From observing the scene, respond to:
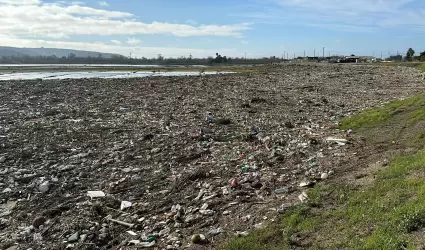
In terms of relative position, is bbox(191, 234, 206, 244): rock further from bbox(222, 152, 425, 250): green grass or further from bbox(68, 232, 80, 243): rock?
bbox(68, 232, 80, 243): rock

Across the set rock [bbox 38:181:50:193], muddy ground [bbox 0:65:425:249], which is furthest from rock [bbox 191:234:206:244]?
rock [bbox 38:181:50:193]

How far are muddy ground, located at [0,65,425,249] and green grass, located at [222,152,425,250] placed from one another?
47 cm

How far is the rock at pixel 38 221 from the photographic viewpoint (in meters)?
7.02

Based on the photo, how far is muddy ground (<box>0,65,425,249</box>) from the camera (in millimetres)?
6539

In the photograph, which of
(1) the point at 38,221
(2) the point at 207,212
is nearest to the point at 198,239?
(2) the point at 207,212

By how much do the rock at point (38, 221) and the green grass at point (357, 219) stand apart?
378 centimetres

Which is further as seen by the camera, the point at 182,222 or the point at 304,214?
the point at 182,222

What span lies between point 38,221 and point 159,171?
11.1 feet

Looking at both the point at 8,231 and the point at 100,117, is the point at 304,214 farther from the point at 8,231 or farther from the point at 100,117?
the point at 100,117

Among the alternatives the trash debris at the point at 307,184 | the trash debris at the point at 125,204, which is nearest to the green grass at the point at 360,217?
the trash debris at the point at 307,184

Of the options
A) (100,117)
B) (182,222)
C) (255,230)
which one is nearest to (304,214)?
(255,230)

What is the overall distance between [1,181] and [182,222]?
5.37 metres

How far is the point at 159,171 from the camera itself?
387 inches

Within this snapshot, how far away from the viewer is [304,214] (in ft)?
19.7
